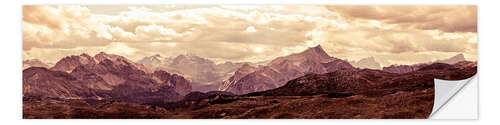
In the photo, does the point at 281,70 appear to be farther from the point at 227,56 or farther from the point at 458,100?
the point at 458,100

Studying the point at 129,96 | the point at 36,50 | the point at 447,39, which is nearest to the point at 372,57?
the point at 447,39

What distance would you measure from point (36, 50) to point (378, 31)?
669 cm

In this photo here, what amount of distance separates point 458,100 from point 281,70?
3411 mm

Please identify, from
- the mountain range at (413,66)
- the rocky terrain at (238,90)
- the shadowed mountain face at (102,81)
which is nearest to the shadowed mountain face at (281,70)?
the rocky terrain at (238,90)

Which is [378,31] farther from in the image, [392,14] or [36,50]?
[36,50]

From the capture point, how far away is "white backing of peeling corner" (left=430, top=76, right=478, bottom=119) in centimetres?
952

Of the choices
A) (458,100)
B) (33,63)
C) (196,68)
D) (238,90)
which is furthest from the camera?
(238,90)

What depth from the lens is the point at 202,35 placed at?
984 centimetres

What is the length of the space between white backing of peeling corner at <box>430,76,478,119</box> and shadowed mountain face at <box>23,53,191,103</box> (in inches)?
191

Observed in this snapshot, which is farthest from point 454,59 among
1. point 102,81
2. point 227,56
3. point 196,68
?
point 102,81

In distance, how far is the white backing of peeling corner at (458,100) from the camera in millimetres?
9523

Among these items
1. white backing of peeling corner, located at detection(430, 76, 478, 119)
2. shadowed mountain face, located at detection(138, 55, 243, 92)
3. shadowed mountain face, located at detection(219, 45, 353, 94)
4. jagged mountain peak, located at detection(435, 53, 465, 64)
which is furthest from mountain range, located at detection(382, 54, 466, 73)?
shadowed mountain face, located at detection(138, 55, 243, 92)

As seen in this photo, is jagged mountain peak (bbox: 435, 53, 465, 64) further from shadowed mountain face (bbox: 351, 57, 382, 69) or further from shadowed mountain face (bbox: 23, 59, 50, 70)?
shadowed mountain face (bbox: 23, 59, 50, 70)

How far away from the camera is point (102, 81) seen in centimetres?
991
